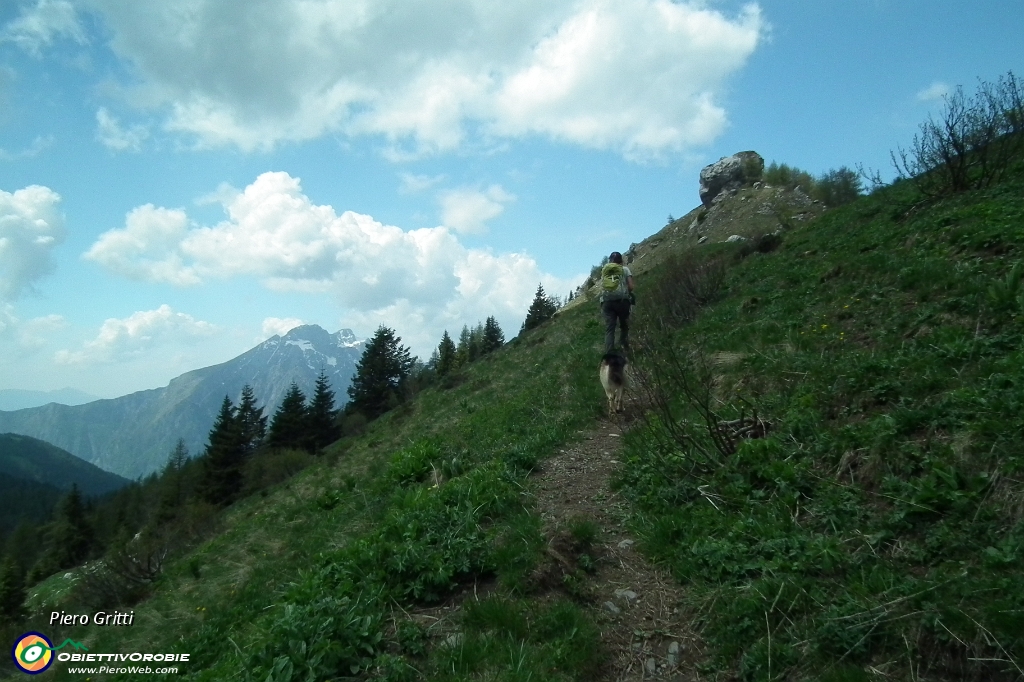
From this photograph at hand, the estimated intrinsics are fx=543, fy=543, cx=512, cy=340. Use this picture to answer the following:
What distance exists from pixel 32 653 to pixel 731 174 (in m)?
52.8

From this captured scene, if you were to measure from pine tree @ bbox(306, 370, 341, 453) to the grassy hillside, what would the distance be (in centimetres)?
3504

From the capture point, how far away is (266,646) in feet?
11.5

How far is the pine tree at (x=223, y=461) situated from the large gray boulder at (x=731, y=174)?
143 ft

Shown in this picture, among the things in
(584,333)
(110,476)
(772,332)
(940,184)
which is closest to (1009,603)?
(772,332)

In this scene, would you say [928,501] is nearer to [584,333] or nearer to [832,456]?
[832,456]

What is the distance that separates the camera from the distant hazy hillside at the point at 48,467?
6393 inches

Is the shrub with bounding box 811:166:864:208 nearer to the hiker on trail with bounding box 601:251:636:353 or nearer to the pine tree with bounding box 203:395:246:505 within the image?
the hiker on trail with bounding box 601:251:636:353

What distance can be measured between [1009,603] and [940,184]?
14.0 metres

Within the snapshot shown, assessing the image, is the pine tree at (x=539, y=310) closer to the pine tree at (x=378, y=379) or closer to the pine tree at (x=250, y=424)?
the pine tree at (x=378, y=379)

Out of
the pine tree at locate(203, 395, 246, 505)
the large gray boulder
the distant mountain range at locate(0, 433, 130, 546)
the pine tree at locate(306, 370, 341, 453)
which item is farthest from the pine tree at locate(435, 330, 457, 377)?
the distant mountain range at locate(0, 433, 130, 546)

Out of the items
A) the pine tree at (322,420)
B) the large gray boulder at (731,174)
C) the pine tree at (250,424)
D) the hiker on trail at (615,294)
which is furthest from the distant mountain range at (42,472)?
the hiker on trail at (615,294)

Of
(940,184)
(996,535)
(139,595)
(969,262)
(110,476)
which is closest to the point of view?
(996,535)

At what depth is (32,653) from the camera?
17.9ft

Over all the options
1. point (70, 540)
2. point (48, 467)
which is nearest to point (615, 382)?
point (70, 540)
